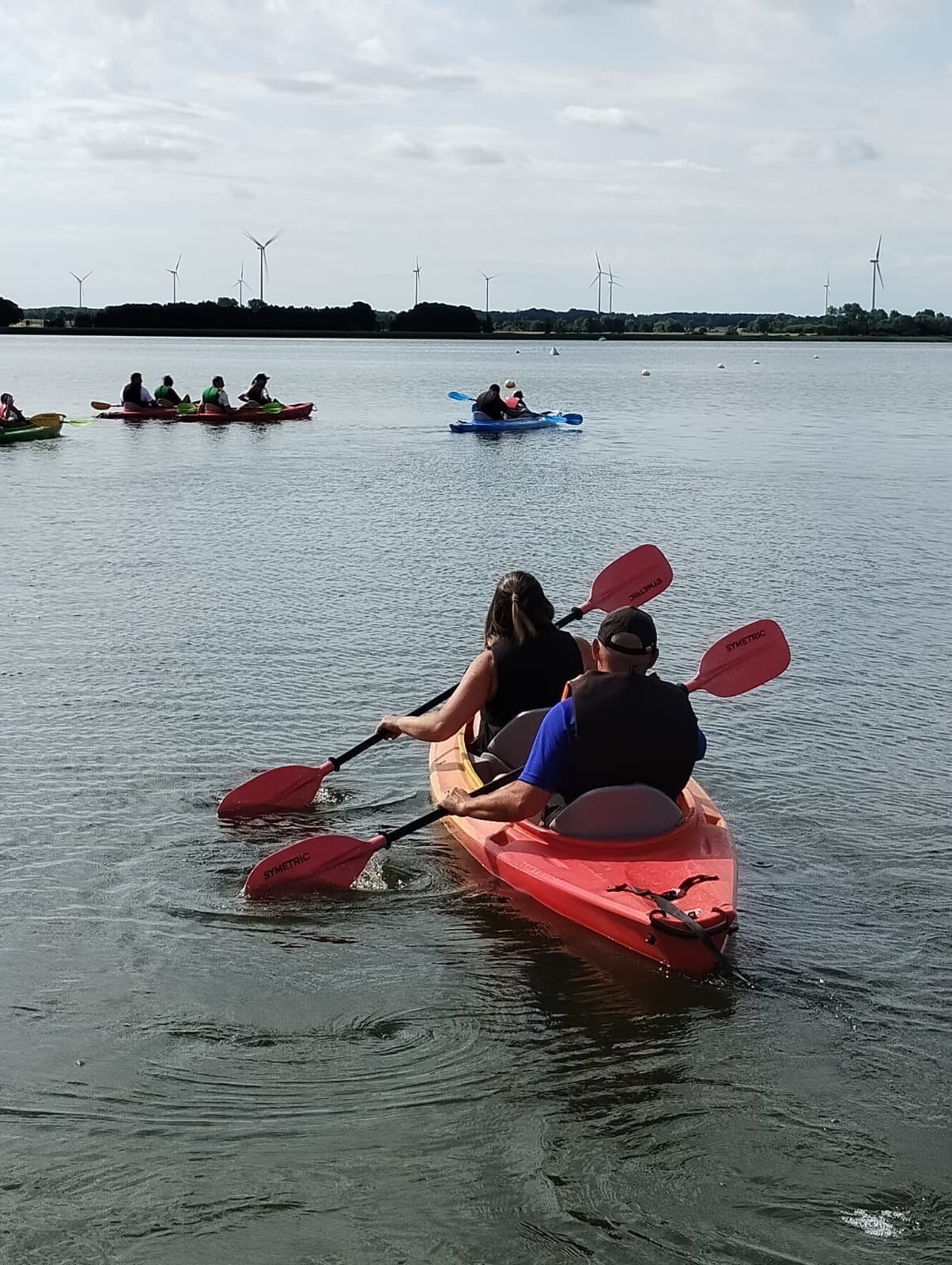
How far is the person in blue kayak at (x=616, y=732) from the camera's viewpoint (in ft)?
23.1

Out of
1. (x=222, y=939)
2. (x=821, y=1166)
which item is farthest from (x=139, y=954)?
(x=821, y=1166)

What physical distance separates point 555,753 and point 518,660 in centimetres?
103

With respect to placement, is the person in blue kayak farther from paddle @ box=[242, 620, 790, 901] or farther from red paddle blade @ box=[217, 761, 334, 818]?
red paddle blade @ box=[217, 761, 334, 818]

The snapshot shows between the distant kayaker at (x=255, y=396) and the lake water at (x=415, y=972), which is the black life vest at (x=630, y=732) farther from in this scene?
the distant kayaker at (x=255, y=396)

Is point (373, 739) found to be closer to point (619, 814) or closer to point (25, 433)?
point (619, 814)

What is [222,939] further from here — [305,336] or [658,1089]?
[305,336]

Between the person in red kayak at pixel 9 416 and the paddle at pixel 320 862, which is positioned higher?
the person in red kayak at pixel 9 416

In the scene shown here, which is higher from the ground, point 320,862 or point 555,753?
point 555,753

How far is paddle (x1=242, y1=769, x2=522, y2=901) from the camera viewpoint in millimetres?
8000

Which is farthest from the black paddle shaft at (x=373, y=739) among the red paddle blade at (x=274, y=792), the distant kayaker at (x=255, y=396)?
the distant kayaker at (x=255, y=396)

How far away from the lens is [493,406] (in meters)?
37.9

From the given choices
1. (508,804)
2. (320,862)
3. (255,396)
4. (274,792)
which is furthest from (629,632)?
(255,396)

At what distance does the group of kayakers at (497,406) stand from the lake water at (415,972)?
1919cm

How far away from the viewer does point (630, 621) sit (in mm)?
6973
